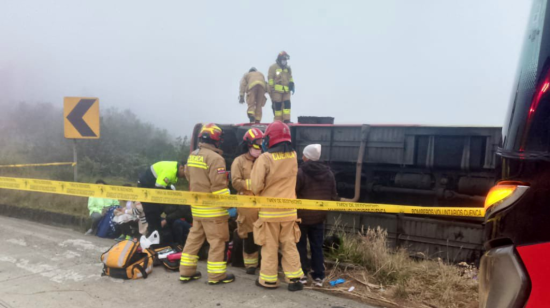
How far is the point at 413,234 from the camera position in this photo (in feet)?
18.9

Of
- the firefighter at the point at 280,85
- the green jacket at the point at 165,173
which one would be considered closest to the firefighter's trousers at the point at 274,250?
the green jacket at the point at 165,173

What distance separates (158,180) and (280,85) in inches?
161

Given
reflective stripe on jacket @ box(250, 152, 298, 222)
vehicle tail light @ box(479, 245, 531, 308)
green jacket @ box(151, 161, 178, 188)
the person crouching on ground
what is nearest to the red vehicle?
vehicle tail light @ box(479, 245, 531, 308)

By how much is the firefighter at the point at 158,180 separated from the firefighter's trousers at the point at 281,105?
3562 mm

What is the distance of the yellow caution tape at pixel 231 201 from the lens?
404cm

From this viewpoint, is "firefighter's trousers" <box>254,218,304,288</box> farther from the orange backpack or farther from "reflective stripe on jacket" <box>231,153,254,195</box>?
the orange backpack

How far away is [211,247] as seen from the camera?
4.49 m

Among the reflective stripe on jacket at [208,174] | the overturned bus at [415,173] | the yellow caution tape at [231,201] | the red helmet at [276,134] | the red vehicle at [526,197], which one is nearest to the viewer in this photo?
the red vehicle at [526,197]

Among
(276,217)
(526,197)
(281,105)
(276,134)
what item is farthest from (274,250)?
(281,105)

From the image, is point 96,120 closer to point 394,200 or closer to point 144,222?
point 144,222

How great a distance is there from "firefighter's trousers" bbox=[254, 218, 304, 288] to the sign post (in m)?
4.66

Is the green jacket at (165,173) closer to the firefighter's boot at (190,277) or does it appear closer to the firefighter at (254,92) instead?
the firefighter's boot at (190,277)

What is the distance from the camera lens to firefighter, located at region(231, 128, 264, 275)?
4.81 meters

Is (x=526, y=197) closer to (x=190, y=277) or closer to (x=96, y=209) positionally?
(x=190, y=277)
